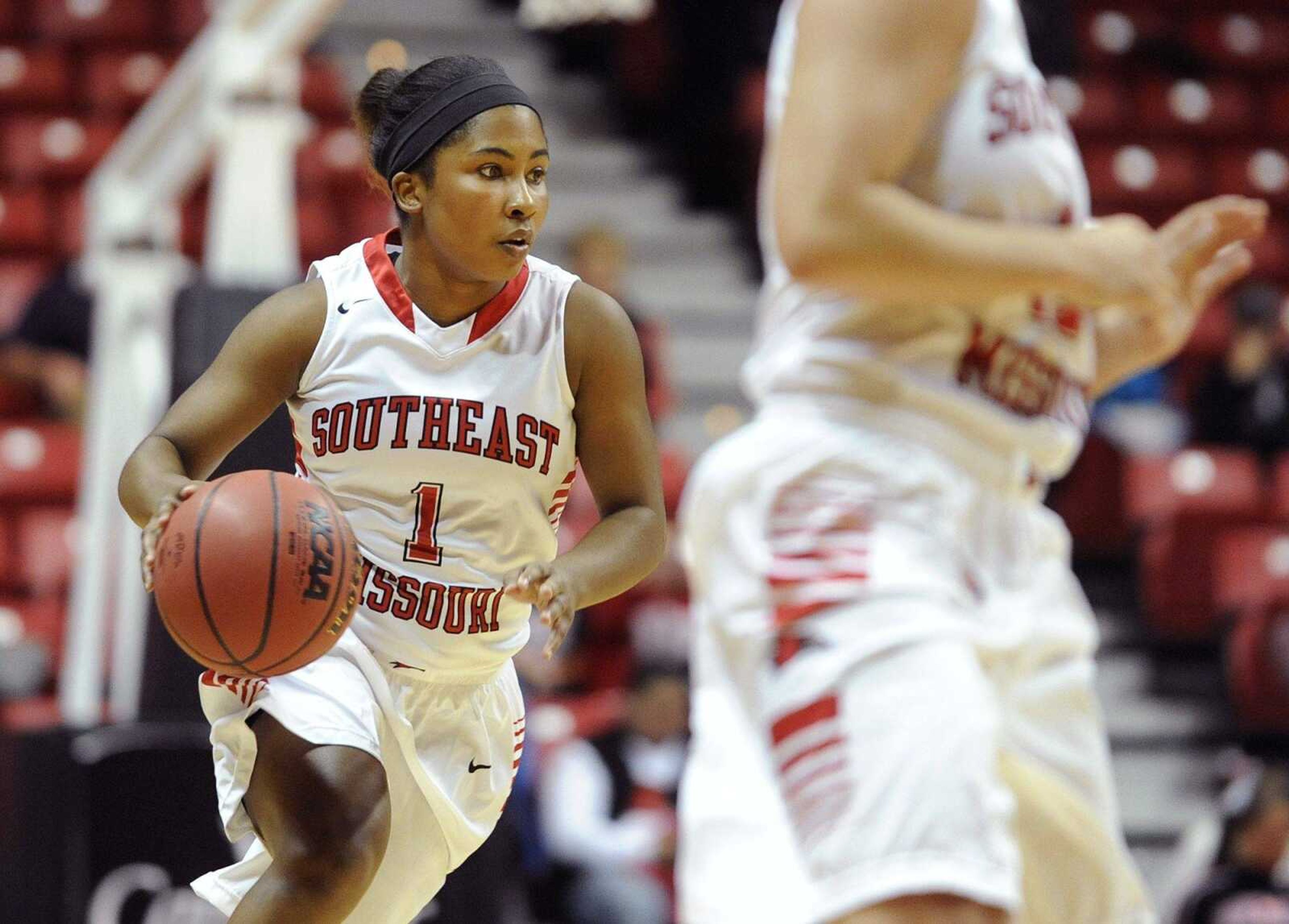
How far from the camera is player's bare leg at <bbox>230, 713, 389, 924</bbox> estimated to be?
2.02m

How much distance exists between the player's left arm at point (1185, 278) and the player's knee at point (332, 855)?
1393 mm

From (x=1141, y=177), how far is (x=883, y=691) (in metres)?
9.90

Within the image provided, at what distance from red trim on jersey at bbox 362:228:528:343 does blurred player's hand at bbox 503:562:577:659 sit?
288mm

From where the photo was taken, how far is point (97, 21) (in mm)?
11914

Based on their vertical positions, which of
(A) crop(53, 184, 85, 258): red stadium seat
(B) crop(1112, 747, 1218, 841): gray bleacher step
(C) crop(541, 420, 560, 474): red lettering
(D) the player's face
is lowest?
(B) crop(1112, 747, 1218, 841): gray bleacher step

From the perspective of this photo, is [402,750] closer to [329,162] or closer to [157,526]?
[157,526]

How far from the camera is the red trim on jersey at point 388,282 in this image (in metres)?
1.98

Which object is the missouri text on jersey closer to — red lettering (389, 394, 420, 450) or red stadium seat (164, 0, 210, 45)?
red lettering (389, 394, 420, 450)

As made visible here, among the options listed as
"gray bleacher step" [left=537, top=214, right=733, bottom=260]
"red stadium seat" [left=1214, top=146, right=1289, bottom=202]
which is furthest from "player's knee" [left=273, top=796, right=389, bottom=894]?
"red stadium seat" [left=1214, top=146, right=1289, bottom=202]

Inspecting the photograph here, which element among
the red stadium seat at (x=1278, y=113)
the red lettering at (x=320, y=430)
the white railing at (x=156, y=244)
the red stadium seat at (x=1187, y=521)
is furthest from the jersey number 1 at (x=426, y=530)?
the red stadium seat at (x=1278, y=113)

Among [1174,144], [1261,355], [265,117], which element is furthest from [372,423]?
[1174,144]

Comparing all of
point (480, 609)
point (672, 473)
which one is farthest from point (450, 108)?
point (672, 473)

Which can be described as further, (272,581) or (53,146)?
(53,146)

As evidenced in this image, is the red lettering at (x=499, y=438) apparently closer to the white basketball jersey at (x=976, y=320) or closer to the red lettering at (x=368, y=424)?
the red lettering at (x=368, y=424)
